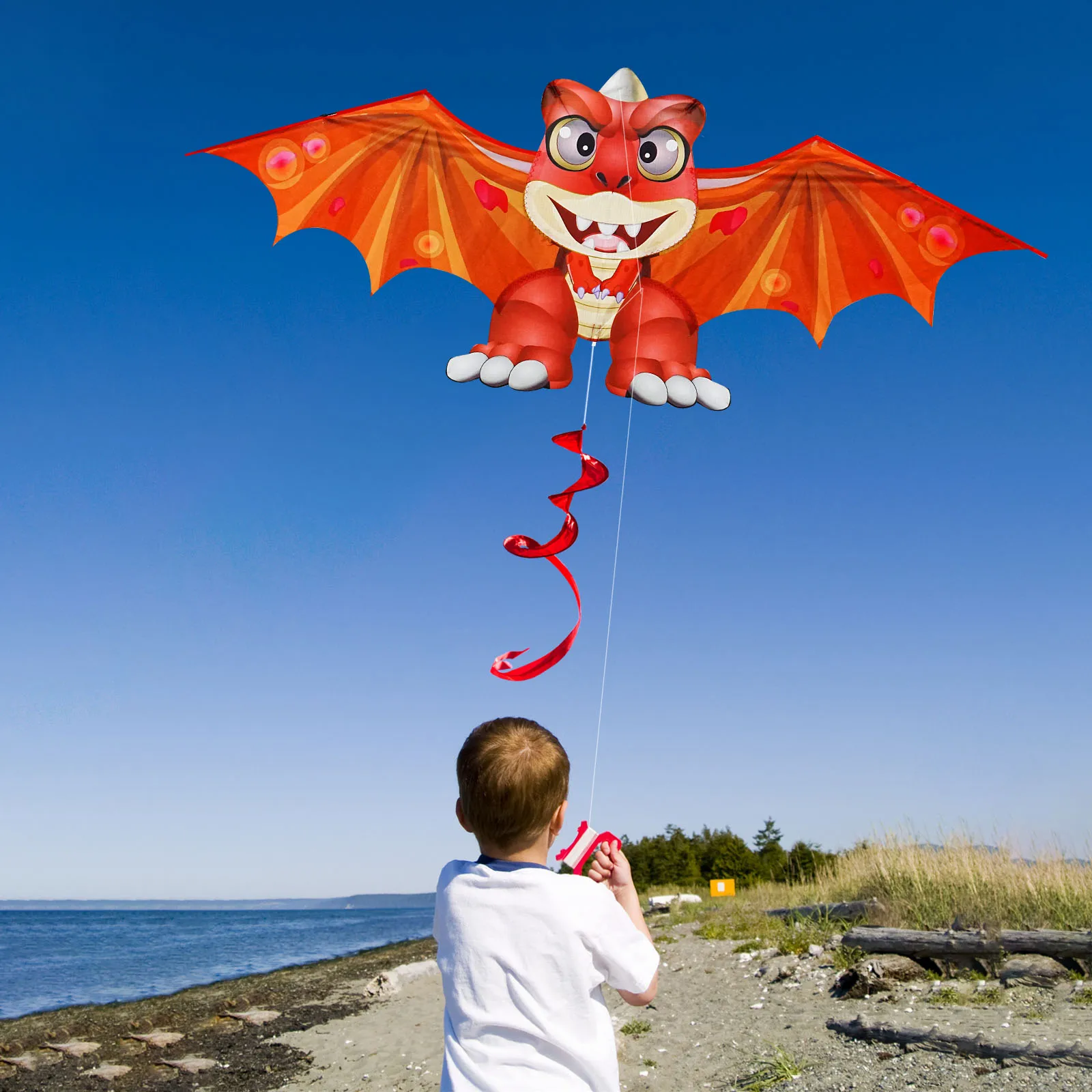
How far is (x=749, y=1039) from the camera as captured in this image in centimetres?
576

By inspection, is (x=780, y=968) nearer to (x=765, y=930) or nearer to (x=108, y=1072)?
(x=765, y=930)

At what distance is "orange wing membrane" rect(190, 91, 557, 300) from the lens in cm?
477

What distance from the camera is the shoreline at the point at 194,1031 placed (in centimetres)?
753

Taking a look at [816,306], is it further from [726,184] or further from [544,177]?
[544,177]

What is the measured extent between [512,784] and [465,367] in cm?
335

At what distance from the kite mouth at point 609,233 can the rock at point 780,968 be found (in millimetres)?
6256

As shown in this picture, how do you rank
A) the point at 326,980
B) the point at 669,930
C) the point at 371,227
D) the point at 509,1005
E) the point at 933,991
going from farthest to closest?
the point at 326,980
the point at 669,930
the point at 933,991
the point at 371,227
the point at 509,1005

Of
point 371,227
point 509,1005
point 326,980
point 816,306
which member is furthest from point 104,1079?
point 816,306

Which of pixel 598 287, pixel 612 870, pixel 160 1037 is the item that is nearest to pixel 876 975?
pixel 598 287

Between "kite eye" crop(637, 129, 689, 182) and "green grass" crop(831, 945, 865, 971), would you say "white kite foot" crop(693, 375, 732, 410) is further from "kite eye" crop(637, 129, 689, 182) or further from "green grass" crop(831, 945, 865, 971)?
"green grass" crop(831, 945, 865, 971)

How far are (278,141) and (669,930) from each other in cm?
1103

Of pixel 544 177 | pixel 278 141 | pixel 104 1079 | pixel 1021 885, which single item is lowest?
pixel 104 1079

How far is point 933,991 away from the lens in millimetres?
6008

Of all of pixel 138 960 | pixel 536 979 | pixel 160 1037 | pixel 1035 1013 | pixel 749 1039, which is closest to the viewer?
pixel 536 979
